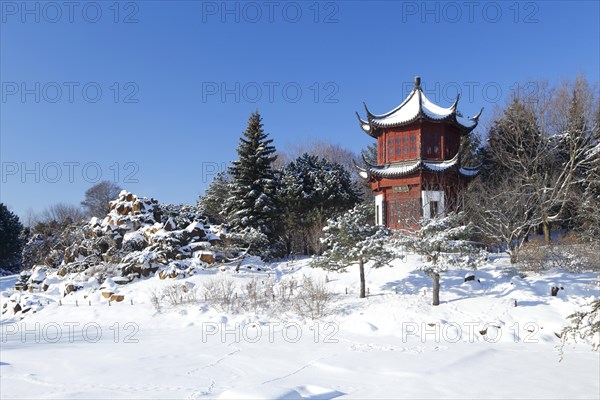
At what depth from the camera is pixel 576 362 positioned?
7.85 meters

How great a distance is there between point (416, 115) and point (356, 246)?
9122mm

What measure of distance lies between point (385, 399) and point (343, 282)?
8.88 meters

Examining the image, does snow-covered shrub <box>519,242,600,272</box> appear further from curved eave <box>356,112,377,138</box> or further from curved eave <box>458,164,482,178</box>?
curved eave <box>356,112,377,138</box>

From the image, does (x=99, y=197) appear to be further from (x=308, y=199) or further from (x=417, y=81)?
(x=417, y=81)

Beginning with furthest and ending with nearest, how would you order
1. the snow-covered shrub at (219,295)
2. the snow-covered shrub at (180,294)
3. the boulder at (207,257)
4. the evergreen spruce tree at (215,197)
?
the evergreen spruce tree at (215,197) < the boulder at (207,257) < the snow-covered shrub at (180,294) < the snow-covered shrub at (219,295)

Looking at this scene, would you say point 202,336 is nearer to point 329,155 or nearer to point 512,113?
point 512,113

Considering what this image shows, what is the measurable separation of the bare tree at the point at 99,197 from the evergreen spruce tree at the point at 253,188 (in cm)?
2666

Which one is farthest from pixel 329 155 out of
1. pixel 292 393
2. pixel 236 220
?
pixel 292 393

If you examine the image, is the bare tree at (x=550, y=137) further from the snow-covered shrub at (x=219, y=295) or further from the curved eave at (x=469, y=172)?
the snow-covered shrub at (x=219, y=295)

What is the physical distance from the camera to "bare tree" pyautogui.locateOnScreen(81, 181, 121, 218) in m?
43.4

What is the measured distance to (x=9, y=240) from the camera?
32.8 metres

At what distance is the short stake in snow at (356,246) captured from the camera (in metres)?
12.6

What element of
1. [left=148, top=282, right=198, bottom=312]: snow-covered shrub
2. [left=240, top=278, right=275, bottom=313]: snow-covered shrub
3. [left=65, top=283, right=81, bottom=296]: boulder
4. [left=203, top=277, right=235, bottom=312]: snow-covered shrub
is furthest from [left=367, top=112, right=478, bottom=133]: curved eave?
[left=65, top=283, right=81, bottom=296]: boulder

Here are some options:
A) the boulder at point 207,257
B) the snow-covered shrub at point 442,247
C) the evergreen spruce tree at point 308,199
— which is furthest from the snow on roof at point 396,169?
the boulder at point 207,257
